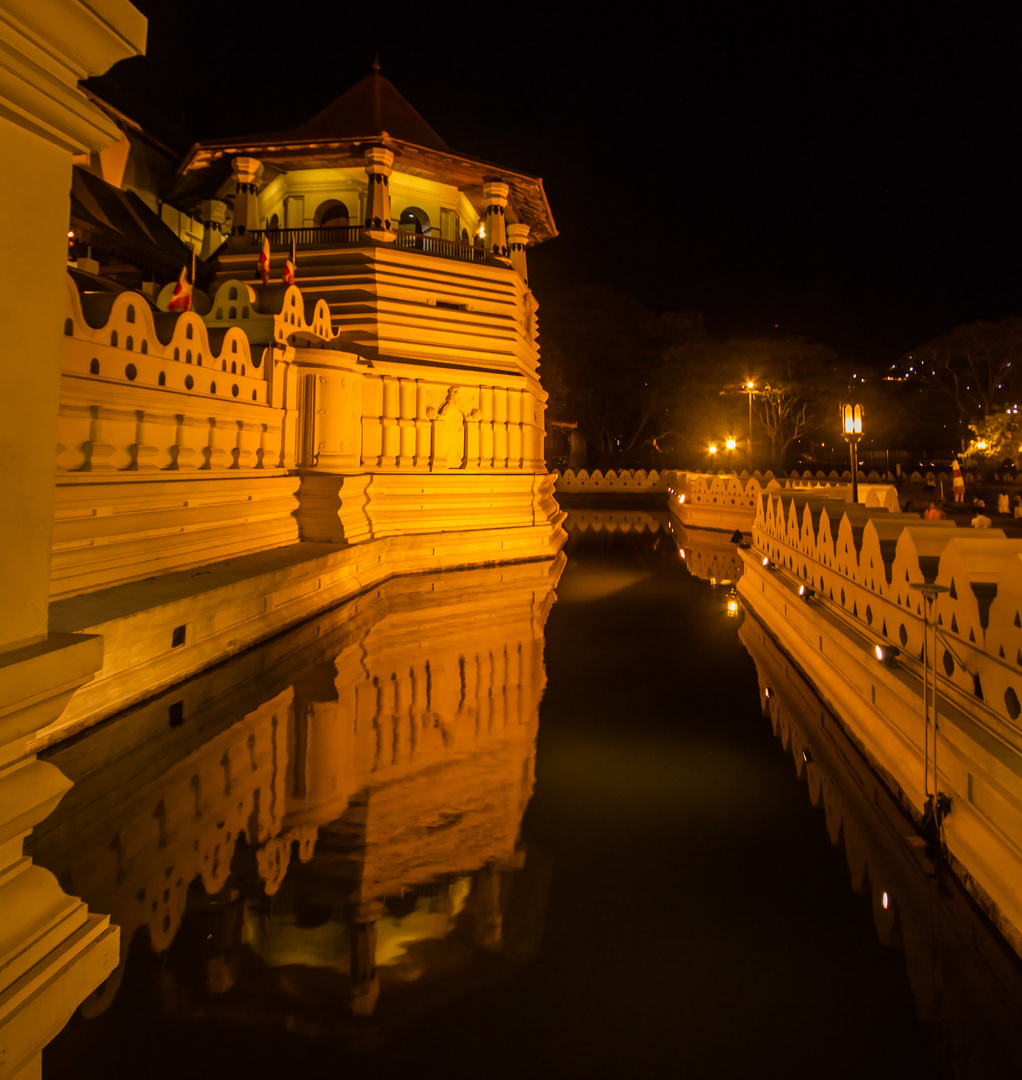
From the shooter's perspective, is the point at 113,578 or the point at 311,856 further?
the point at 113,578

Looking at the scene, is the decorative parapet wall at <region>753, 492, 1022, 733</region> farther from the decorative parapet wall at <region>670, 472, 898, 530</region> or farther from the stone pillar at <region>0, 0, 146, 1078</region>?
the decorative parapet wall at <region>670, 472, 898, 530</region>

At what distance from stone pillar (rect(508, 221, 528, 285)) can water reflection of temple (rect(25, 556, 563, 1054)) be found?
52.9 ft

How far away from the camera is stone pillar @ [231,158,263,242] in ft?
58.5

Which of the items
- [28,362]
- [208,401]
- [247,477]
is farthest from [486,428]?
[28,362]

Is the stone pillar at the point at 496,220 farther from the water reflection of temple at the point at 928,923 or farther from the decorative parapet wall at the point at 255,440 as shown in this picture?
the water reflection of temple at the point at 928,923

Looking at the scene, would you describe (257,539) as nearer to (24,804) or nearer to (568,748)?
(568,748)

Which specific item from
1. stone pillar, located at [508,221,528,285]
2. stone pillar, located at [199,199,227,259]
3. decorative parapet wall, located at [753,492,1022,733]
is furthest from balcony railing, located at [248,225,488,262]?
decorative parapet wall, located at [753,492,1022,733]

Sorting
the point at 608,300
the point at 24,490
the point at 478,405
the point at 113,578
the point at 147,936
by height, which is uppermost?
the point at 608,300

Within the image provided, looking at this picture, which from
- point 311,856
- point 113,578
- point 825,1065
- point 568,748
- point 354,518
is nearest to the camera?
point 825,1065

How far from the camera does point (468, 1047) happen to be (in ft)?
8.19

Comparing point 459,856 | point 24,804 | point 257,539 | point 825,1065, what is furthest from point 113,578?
point 825,1065

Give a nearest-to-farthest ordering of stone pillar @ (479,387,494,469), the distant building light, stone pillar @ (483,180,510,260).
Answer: the distant building light → stone pillar @ (479,387,494,469) → stone pillar @ (483,180,510,260)

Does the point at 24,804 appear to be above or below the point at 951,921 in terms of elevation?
above

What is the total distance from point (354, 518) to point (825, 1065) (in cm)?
1116
